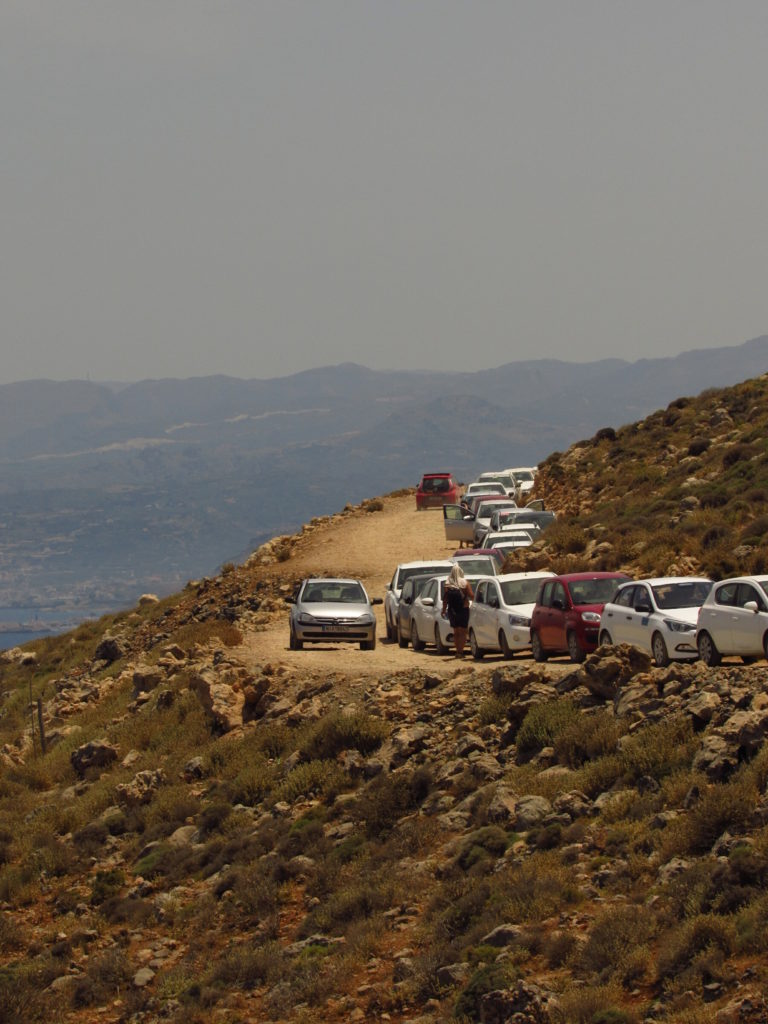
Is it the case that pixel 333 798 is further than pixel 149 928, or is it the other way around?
pixel 333 798

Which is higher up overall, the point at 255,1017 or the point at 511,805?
the point at 511,805

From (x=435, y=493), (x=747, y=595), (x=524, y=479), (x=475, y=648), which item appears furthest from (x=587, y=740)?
(x=524, y=479)

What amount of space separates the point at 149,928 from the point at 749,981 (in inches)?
343

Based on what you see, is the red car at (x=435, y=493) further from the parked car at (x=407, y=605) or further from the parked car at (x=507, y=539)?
the parked car at (x=407, y=605)

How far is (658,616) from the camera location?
20.7 meters

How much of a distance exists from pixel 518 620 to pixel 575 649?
7.07 feet

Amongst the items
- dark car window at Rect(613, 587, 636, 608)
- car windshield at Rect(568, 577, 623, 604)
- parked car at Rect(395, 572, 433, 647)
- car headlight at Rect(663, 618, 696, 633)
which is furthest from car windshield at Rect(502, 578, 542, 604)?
car headlight at Rect(663, 618, 696, 633)

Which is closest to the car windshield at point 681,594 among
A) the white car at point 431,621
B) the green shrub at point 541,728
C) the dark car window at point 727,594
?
the dark car window at point 727,594

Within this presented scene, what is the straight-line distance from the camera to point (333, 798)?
61.0 feet

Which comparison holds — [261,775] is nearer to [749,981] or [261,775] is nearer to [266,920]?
[266,920]

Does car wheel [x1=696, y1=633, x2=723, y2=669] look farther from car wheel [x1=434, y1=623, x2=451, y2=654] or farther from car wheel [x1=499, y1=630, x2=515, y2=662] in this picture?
car wheel [x1=434, y1=623, x2=451, y2=654]

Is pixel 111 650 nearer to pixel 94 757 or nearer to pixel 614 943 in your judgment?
pixel 94 757

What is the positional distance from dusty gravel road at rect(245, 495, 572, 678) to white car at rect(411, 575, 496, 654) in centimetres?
28

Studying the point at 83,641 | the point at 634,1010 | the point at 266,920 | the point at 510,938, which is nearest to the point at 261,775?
the point at 266,920
